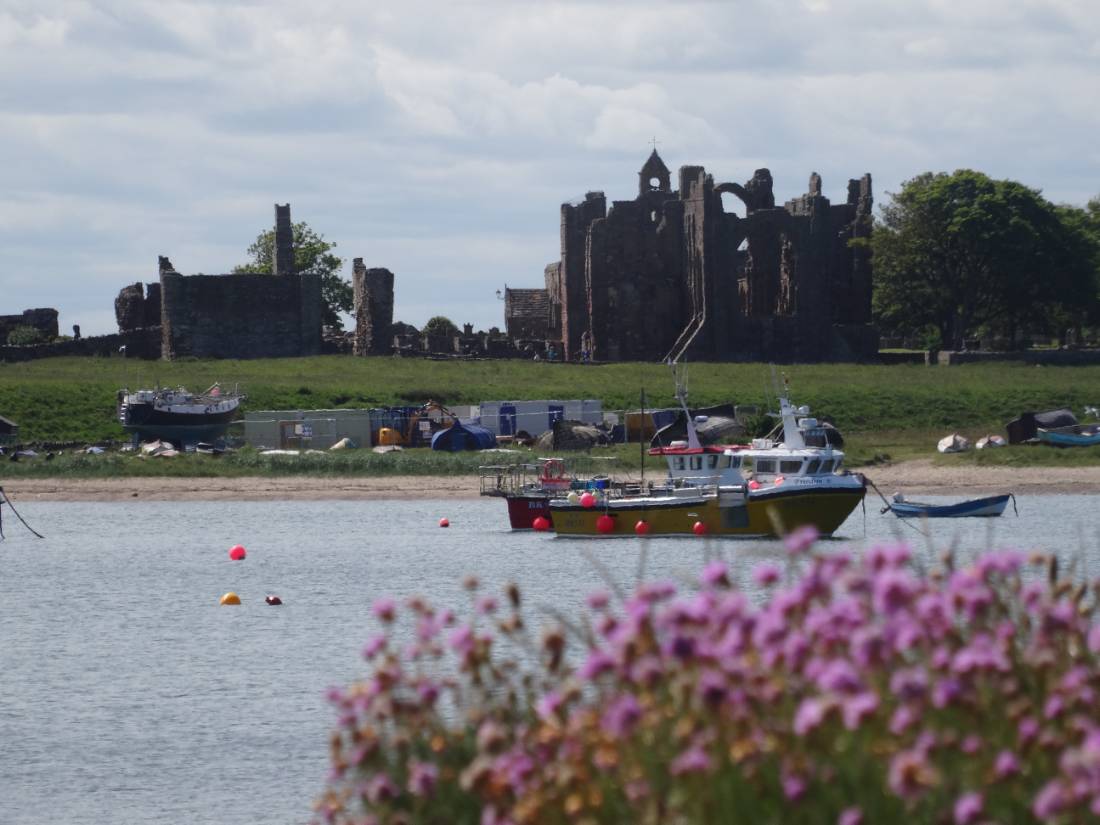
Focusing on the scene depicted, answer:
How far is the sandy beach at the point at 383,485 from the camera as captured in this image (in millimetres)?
54031

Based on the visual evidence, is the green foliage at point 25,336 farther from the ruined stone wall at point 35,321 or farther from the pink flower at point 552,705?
the pink flower at point 552,705

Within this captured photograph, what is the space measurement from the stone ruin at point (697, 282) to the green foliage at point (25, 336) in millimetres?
25808

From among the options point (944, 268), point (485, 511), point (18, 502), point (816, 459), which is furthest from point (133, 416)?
point (944, 268)

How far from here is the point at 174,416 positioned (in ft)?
207

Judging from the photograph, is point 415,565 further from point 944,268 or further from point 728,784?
point 944,268

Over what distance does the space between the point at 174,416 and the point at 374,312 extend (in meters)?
31.3

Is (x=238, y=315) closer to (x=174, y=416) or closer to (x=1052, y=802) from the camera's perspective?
(x=174, y=416)

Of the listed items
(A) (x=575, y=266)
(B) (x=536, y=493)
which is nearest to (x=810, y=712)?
(B) (x=536, y=493)

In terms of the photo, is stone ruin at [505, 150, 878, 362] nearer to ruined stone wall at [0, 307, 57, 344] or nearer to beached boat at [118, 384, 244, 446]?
ruined stone wall at [0, 307, 57, 344]

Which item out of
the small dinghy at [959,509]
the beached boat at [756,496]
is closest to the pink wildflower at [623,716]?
the beached boat at [756,496]

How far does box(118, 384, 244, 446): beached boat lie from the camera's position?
207 feet

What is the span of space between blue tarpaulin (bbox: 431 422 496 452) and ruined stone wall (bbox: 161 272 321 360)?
27.3 meters

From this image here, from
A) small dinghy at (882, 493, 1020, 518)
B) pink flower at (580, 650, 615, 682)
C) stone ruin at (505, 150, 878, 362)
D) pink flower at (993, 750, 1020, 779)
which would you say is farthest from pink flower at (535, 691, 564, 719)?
stone ruin at (505, 150, 878, 362)

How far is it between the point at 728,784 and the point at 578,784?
79 cm
